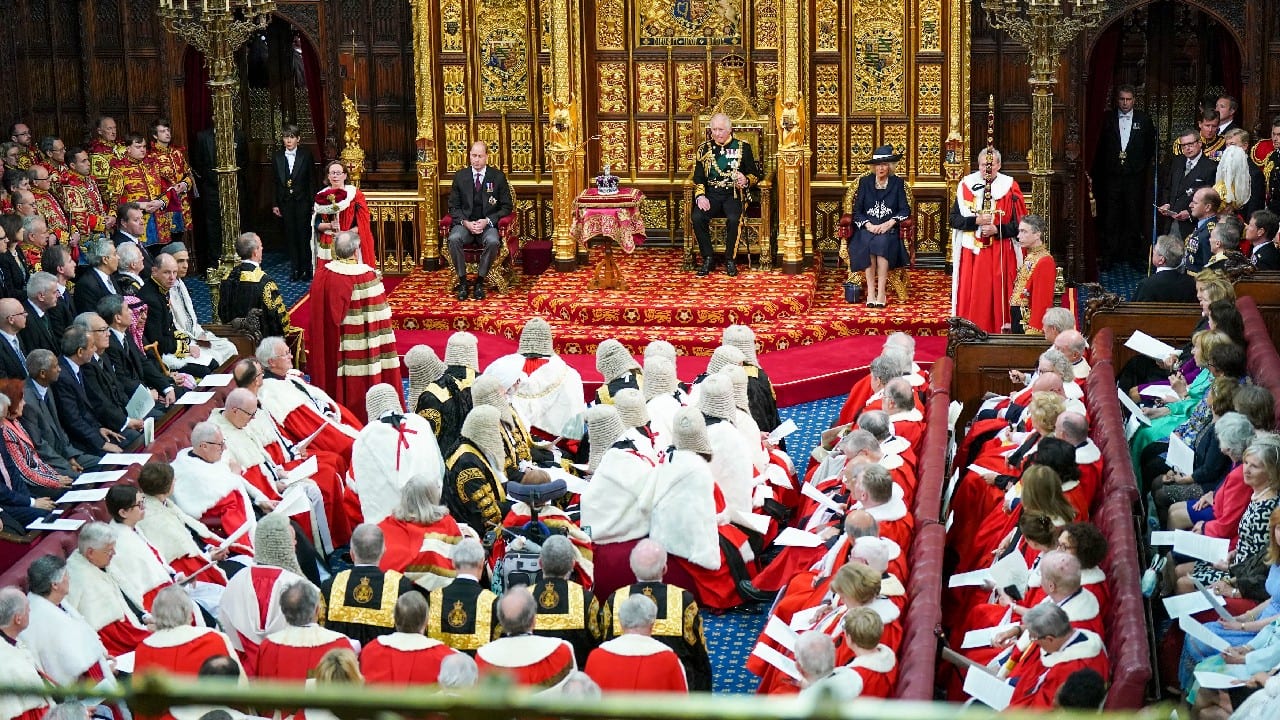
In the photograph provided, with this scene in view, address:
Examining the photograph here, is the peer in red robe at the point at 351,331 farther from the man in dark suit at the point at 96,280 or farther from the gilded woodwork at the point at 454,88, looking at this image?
the gilded woodwork at the point at 454,88

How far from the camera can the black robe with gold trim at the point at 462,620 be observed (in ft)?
23.9

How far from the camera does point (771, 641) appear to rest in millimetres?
7949

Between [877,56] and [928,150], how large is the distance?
3.45ft

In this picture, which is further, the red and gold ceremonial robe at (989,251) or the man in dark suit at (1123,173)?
the man in dark suit at (1123,173)

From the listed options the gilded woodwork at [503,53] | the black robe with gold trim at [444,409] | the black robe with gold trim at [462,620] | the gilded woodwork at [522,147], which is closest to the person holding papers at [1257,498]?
the black robe with gold trim at [462,620]

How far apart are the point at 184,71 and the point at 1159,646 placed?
42.8ft

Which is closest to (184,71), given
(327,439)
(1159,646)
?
(327,439)

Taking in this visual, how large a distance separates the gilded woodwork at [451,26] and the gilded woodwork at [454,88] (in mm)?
199

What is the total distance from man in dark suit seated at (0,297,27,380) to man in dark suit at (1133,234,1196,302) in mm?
7561

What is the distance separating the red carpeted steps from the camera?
47.5 ft

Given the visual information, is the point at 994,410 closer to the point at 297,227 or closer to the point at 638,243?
the point at 638,243

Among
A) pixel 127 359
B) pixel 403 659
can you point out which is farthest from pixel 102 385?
pixel 403 659

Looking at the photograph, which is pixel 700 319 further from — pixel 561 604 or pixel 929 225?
pixel 561 604

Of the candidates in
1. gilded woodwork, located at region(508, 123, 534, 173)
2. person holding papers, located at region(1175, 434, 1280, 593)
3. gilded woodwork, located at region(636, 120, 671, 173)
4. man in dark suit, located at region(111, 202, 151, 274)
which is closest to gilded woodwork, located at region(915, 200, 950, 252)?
gilded woodwork, located at region(636, 120, 671, 173)
